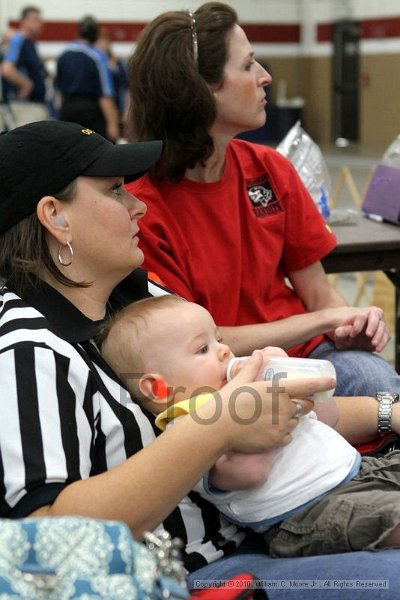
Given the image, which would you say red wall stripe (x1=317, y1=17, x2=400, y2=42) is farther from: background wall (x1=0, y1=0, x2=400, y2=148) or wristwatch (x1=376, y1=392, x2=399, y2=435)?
wristwatch (x1=376, y1=392, x2=399, y2=435)

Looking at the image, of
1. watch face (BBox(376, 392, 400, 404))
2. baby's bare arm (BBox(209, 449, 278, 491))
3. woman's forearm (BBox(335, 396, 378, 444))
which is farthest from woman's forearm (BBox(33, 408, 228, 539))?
watch face (BBox(376, 392, 400, 404))

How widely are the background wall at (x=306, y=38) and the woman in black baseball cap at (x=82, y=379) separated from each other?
43.9 ft

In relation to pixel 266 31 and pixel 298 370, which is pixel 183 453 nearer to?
pixel 298 370

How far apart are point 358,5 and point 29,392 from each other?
50.2 feet

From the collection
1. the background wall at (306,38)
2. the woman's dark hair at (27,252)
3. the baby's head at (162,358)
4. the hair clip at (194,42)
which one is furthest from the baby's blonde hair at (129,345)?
the background wall at (306,38)

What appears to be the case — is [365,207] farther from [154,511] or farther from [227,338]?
[154,511]

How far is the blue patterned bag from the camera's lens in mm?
1187

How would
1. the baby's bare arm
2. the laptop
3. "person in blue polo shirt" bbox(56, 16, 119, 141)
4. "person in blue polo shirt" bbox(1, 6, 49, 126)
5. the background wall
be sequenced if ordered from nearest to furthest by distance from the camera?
the baby's bare arm
the laptop
"person in blue polo shirt" bbox(56, 16, 119, 141)
"person in blue polo shirt" bbox(1, 6, 49, 126)
the background wall

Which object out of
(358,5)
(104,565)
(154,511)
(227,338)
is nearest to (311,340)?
(227,338)

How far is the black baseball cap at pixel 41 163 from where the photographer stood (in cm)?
175

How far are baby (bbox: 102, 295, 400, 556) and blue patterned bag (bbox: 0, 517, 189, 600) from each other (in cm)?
39

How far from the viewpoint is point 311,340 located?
109 inches

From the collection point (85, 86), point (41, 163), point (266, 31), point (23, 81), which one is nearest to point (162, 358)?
point (41, 163)

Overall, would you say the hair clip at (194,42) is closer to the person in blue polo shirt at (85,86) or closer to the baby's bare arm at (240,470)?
the baby's bare arm at (240,470)
